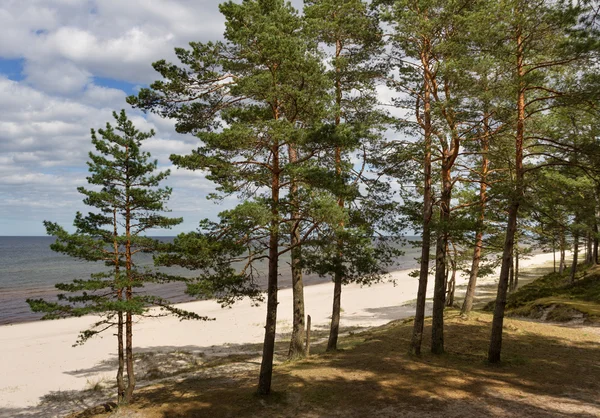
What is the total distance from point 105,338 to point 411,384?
2069cm

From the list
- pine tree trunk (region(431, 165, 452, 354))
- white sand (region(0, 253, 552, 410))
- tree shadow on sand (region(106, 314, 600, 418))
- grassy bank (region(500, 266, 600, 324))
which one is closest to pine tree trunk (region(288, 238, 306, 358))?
tree shadow on sand (region(106, 314, 600, 418))

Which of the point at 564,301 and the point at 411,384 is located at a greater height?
the point at 564,301

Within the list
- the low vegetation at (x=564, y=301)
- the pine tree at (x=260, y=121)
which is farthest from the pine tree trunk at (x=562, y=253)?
the pine tree at (x=260, y=121)

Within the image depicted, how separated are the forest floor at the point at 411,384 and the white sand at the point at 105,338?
3760 millimetres

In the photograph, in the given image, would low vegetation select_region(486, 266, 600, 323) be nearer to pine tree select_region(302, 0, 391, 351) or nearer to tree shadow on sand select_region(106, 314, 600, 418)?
tree shadow on sand select_region(106, 314, 600, 418)

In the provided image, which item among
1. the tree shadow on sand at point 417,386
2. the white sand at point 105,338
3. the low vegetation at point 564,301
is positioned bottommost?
the white sand at point 105,338

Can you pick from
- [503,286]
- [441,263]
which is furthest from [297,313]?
[503,286]

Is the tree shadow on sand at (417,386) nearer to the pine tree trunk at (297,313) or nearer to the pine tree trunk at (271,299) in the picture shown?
the pine tree trunk at (271,299)

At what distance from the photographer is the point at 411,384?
10906mm

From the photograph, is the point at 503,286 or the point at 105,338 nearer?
the point at 503,286

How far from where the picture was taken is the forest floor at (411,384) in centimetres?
938

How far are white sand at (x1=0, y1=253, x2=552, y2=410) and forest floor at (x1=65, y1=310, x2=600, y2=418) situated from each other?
376 cm

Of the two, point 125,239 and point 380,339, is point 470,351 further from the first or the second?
point 125,239

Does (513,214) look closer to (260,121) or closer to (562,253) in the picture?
(260,121)
